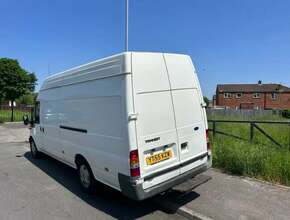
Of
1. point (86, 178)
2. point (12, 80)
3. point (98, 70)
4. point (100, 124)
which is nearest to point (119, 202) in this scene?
point (86, 178)

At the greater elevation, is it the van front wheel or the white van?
the white van

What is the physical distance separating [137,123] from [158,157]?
72 centimetres

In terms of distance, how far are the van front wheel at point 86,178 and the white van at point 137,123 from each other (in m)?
0.02

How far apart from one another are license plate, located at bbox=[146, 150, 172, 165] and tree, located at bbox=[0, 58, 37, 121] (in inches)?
1014

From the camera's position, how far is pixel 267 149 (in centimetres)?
669

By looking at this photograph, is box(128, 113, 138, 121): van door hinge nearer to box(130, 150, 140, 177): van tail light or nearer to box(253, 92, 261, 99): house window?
box(130, 150, 140, 177): van tail light

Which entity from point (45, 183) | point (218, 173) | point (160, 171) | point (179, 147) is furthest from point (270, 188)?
point (45, 183)

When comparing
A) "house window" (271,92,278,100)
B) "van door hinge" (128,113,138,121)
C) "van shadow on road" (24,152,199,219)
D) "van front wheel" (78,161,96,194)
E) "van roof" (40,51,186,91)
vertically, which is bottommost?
"van shadow on road" (24,152,199,219)

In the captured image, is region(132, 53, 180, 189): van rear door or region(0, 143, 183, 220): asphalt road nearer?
region(132, 53, 180, 189): van rear door

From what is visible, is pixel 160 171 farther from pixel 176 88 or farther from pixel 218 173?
pixel 218 173

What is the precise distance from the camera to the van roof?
423 cm

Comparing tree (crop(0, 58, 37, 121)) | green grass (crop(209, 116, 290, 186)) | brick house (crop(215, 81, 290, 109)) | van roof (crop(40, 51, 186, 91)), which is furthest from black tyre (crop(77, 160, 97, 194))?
brick house (crop(215, 81, 290, 109))

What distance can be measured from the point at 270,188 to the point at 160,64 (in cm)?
326

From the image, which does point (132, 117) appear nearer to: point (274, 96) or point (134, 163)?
point (134, 163)
